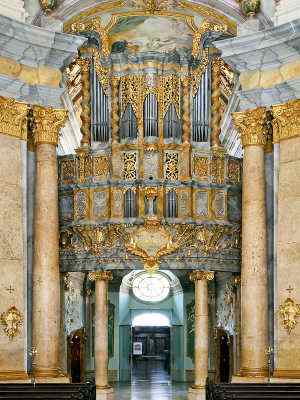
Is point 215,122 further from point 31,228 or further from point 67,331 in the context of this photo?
point 67,331

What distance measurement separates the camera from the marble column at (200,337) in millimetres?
26156

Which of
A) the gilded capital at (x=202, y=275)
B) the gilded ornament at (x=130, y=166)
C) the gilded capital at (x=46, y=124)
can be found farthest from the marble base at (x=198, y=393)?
the gilded capital at (x=46, y=124)

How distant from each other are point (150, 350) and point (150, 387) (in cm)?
1040

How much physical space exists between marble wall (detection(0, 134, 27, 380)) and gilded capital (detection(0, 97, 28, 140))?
0.60ft

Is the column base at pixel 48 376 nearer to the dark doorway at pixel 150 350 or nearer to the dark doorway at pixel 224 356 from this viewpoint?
the dark doorway at pixel 224 356

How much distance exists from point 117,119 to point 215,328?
8793mm

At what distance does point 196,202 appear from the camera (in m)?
26.7

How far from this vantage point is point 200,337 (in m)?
26.5

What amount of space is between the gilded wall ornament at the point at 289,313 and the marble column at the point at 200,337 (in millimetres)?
2628

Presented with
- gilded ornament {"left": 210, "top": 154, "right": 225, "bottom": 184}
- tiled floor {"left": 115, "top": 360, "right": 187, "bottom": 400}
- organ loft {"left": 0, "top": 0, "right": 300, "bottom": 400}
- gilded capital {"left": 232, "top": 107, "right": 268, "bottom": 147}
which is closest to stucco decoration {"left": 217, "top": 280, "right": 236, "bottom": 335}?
organ loft {"left": 0, "top": 0, "right": 300, "bottom": 400}

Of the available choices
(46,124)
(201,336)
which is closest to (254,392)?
(201,336)

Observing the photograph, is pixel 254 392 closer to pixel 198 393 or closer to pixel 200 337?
pixel 198 393

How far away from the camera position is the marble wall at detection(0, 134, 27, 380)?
24.5m

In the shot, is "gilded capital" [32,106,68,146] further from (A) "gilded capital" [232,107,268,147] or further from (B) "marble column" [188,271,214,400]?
(B) "marble column" [188,271,214,400]
